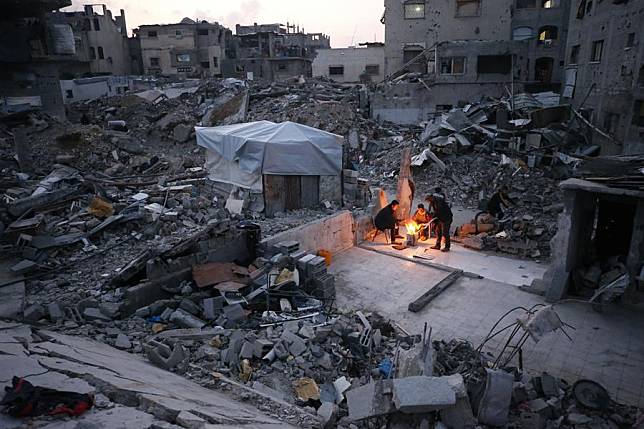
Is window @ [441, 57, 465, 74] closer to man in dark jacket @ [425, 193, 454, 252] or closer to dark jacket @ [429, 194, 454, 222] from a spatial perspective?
man in dark jacket @ [425, 193, 454, 252]

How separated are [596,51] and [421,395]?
21585mm

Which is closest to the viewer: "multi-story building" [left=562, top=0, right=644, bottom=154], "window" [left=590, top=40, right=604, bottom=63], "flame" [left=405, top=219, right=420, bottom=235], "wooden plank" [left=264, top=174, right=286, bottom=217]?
"flame" [left=405, top=219, right=420, bottom=235]

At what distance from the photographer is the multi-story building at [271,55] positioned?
45.3 m

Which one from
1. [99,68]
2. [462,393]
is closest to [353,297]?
[462,393]

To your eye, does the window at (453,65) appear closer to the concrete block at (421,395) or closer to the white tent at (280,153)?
the white tent at (280,153)

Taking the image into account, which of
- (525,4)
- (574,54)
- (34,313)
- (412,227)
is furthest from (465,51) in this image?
(34,313)

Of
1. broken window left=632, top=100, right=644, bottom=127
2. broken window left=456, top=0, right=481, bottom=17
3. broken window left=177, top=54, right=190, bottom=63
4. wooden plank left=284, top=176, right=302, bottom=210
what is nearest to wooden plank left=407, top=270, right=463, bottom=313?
wooden plank left=284, top=176, right=302, bottom=210

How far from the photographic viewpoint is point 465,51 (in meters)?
27.3

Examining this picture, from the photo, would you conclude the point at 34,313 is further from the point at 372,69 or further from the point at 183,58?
the point at 183,58

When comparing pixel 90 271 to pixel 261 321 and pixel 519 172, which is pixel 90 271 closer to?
pixel 261 321

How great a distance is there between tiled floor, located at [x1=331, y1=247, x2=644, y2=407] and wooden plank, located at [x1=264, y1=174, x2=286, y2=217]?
9.90 ft

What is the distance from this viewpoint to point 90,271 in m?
8.47

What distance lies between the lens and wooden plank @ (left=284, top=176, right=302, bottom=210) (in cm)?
1290

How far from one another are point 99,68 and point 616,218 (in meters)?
46.3
